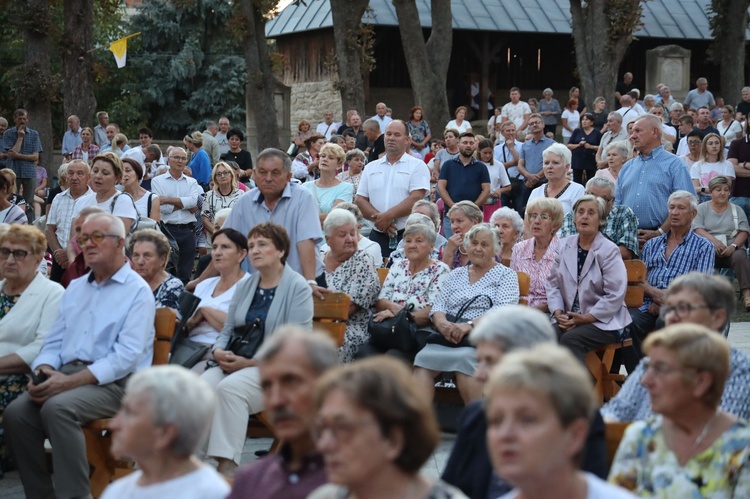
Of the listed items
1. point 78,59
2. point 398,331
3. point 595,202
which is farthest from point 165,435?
point 78,59

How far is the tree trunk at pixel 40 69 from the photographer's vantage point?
2061 centimetres

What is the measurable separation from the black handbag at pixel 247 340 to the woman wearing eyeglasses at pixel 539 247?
2578 millimetres

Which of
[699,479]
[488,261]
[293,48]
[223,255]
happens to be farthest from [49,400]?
[293,48]

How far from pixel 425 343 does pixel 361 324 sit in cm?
60

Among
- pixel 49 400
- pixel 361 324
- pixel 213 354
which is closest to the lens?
pixel 49 400

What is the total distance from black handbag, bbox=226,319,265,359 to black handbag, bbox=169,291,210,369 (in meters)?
0.41

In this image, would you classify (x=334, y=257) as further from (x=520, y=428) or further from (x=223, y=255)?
(x=520, y=428)

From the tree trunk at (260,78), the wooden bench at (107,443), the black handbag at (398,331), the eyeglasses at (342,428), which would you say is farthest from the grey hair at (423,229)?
the tree trunk at (260,78)

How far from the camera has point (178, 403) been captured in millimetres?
4035

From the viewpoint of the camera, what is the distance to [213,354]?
684 centimetres

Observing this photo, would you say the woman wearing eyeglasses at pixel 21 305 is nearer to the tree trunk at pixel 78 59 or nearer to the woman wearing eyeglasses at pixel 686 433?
the woman wearing eyeglasses at pixel 686 433

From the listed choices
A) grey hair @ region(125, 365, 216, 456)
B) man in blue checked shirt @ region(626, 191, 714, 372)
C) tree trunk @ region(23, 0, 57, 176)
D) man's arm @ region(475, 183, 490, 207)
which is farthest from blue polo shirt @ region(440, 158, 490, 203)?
tree trunk @ region(23, 0, 57, 176)

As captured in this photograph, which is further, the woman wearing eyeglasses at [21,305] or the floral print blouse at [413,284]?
the floral print blouse at [413,284]

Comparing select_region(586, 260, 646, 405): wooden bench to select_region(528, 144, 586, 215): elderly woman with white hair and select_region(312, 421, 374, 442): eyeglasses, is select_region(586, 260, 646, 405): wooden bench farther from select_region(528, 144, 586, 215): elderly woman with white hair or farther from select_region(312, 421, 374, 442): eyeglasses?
select_region(312, 421, 374, 442): eyeglasses
